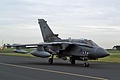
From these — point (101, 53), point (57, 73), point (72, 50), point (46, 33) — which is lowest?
point (57, 73)

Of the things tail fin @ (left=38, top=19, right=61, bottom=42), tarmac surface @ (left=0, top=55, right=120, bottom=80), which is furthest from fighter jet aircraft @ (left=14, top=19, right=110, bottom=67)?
tarmac surface @ (left=0, top=55, right=120, bottom=80)

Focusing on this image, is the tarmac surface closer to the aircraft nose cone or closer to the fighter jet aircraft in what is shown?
the aircraft nose cone

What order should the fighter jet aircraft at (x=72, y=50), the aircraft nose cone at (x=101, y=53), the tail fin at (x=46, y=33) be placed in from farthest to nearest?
the tail fin at (x=46, y=33)
the fighter jet aircraft at (x=72, y=50)
the aircraft nose cone at (x=101, y=53)

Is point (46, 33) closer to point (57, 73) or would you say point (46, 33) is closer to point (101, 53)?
point (101, 53)

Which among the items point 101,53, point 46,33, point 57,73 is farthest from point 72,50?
point 57,73

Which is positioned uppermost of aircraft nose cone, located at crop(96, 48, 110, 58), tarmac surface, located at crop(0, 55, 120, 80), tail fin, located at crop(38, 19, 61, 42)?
tail fin, located at crop(38, 19, 61, 42)

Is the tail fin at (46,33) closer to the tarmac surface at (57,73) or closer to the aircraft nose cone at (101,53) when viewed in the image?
the aircraft nose cone at (101,53)

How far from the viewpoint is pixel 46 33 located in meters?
29.8

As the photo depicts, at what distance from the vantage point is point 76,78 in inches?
520

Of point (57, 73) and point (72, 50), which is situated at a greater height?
point (72, 50)

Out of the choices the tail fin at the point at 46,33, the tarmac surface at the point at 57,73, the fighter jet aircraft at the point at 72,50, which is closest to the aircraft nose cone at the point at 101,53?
the fighter jet aircraft at the point at 72,50

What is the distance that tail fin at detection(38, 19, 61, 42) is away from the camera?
1149 inches

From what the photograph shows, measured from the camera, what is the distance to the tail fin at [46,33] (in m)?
29.2

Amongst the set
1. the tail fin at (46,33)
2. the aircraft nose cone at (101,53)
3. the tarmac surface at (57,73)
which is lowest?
the tarmac surface at (57,73)
